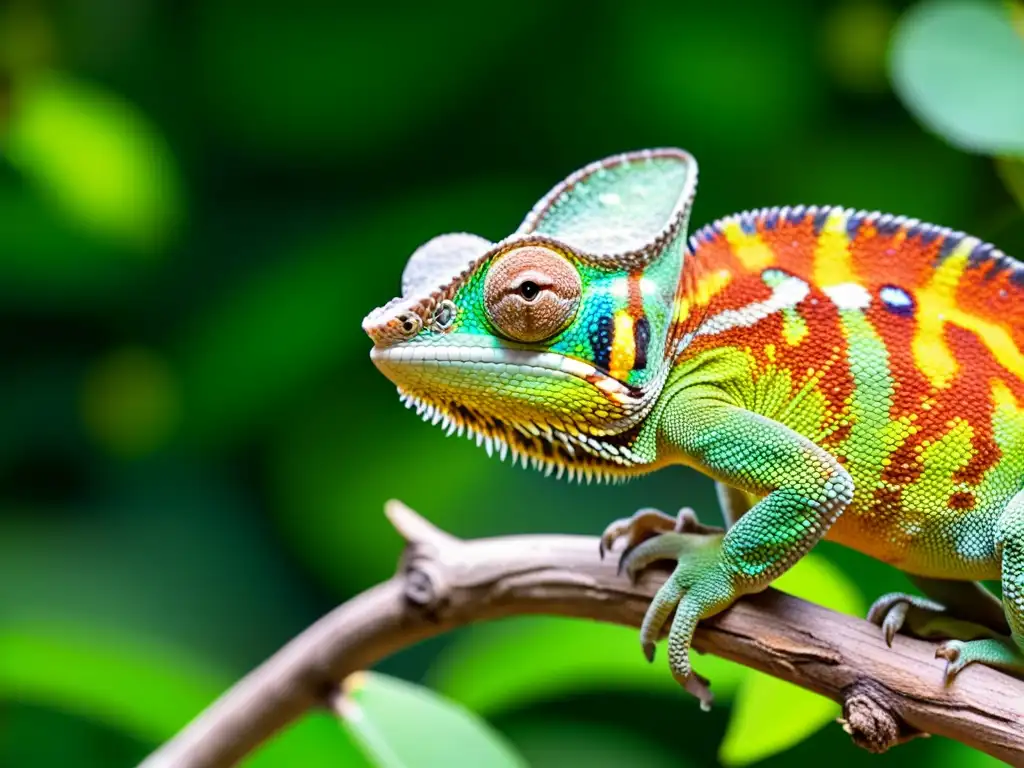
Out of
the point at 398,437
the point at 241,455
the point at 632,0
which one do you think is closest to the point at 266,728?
the point at 398,437

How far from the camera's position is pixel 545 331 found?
1220 mm

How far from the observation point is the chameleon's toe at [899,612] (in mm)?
1223

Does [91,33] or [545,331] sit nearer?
[545,331]

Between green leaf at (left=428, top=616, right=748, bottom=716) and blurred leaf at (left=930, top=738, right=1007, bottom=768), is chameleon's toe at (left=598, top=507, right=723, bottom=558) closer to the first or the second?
green leaf at (left=428, top=616, right=748, bottom=716)

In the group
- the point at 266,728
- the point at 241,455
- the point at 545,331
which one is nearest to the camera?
the point at 545,331

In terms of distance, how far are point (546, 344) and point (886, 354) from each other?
14.9 inches

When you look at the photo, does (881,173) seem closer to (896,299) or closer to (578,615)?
(896,299)

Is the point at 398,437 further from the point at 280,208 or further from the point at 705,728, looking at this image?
the point at 705,728

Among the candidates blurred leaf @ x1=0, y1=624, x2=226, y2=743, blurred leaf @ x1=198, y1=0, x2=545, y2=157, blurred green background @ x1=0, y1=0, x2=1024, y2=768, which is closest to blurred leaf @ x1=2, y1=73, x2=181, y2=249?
blurred green background @ x1=0, y1=0, x2=1024, y2=768

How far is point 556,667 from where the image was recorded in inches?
74.7

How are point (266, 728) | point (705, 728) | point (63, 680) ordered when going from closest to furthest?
point (266, 728)
point (63, 680)
point (705, 728)

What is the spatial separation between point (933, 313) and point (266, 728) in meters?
1.06

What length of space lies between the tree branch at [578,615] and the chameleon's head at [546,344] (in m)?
0.17

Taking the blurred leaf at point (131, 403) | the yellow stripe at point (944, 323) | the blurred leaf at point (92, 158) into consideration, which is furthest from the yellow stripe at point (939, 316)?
the blurred leaf at point (131, 403)
